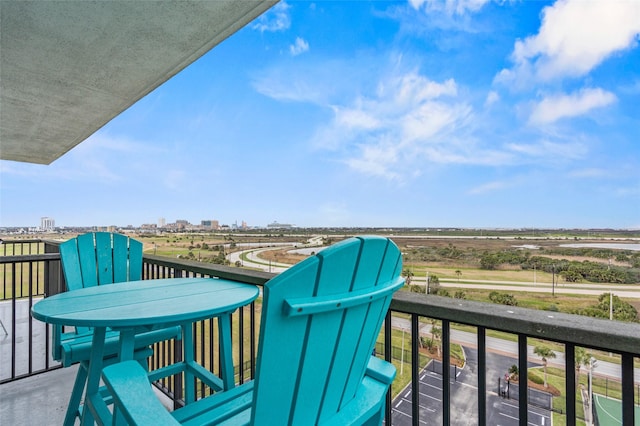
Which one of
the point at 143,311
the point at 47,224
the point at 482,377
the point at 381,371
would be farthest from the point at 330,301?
the point at 47,224

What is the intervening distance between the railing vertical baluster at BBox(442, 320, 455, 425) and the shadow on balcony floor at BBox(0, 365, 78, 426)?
107 inches

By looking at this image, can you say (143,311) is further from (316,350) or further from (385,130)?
(385,130)

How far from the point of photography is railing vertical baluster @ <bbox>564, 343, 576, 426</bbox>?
3.24 feet

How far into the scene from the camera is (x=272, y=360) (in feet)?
2.45

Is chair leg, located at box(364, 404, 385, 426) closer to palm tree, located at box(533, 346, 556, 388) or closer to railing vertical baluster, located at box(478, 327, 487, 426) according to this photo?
railing vertical baluster, located at box(478, 327, 487, 426)

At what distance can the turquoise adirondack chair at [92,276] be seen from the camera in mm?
1732

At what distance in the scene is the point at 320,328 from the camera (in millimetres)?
813

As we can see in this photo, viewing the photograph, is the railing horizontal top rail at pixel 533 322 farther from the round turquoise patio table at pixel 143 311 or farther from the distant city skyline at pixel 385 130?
the distant city skyline at pixel 385 130

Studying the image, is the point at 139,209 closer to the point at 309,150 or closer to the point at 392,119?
the point at 309,150

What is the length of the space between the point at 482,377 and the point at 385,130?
1921 cm

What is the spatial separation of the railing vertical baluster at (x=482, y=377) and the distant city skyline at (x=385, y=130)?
682 centimetres

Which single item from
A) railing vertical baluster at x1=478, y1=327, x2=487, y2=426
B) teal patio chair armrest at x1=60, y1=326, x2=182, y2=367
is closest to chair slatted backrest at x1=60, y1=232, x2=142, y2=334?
teal patio chair armrest at x1=60, y1=326, x2=182, y2=367

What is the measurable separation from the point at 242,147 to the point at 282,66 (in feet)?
26.3

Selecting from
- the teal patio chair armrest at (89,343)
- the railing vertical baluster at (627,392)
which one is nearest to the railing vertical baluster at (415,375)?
the railing vertical baluster at (627,392)
